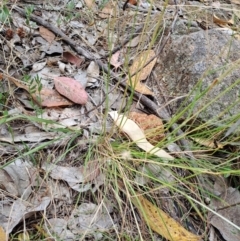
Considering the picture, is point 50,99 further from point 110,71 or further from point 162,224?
point 162,224

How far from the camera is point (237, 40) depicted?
1721 mm

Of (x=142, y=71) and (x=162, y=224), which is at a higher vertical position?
(x=142, y=71)

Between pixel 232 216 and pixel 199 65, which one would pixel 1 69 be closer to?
pixel 199 65

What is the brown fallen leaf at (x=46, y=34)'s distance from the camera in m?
1.67

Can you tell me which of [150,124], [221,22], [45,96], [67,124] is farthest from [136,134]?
[221,22]

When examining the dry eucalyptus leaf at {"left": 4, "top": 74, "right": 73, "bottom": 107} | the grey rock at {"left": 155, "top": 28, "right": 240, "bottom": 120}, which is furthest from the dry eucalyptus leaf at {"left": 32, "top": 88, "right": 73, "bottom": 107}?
the grey rock at {"left": 155, "top": 28, "right": 240, "bottom": 120}

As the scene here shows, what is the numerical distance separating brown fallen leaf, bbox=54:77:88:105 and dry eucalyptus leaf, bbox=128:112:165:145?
0.17 metres

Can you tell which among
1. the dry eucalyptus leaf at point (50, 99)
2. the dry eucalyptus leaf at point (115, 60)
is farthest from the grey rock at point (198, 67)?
the dry eucalyptus leaf at point (50, 99)

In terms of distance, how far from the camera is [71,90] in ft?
4.80

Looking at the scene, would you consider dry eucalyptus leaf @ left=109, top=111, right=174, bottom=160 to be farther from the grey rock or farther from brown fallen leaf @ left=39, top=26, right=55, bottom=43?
brown fallen leaf @ left=39, top=26, right=55, bottom=43

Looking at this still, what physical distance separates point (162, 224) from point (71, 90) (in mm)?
545

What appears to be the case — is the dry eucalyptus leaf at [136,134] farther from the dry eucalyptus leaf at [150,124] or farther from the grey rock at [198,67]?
the grey rock at [198,67]

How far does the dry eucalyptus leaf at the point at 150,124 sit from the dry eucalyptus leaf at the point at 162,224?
210 millimetres

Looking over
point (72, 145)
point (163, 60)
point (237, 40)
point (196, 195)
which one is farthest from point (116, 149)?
point (237, 40)
